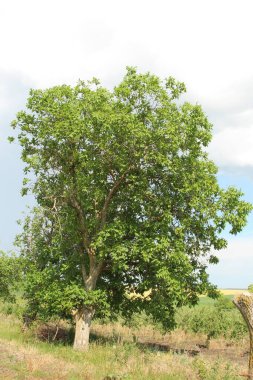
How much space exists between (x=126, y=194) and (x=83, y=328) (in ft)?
25.5

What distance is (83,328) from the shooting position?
24922 millimetres

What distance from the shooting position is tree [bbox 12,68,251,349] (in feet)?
74.8

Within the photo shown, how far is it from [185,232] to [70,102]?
9486 mm

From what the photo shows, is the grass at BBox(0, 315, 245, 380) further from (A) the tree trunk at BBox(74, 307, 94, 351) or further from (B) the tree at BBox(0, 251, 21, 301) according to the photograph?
(B) the tree at BBox(0, 251, 21, 301)

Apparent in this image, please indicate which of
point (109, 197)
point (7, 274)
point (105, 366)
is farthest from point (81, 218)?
point (7, 274)

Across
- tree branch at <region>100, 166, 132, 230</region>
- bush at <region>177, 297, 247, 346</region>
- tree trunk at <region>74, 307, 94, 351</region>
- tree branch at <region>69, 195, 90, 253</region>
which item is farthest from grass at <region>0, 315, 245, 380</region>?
bush at <region>177, 297, 247, 346</region>

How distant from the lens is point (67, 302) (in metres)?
23.6

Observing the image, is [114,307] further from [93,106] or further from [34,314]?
[93,106]

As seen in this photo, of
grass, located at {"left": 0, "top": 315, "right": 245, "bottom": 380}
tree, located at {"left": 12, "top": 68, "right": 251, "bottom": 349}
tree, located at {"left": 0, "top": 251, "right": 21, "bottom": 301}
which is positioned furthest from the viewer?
tree, located at {"left": 0, "top": 251, "right": 21, "bottom": 301}

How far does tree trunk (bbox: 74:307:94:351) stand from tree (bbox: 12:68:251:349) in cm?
6

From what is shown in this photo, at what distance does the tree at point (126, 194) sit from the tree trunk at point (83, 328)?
2.2 inches

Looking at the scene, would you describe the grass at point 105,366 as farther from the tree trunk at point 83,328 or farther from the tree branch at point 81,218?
the tree branch at point 81,218

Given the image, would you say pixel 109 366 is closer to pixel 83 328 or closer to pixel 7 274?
pixel 83 328

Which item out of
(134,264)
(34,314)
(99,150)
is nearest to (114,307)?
(134,264)
